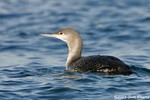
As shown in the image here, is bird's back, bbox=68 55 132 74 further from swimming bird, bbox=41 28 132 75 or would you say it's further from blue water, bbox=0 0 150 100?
blue water, bbox=0 0 150 100

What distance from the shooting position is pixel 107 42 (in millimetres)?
14961

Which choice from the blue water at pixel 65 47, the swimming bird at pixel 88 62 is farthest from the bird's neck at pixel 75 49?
the blue water at pixel 65 47

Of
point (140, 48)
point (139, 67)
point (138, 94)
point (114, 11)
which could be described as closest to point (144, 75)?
point (139, 67)

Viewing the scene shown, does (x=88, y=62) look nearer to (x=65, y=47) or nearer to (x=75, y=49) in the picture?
(x=75, y=49)

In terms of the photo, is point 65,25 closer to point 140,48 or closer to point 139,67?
point 140,48

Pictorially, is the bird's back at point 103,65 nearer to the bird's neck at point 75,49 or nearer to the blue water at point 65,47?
the blue water at point 65,47

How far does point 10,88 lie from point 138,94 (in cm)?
212

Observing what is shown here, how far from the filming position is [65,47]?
14742 millimetres

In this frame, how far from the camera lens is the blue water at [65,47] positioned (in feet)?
31.4

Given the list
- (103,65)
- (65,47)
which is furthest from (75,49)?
(65,47)

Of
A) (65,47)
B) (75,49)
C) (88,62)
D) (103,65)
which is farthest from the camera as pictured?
(65,47)

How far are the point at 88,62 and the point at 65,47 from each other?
415 centimetres

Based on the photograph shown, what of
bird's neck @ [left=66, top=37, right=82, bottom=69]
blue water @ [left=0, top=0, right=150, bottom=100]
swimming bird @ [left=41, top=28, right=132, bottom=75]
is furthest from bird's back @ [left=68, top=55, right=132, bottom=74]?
bird's neck @ [left=66, top=37, right=82, bottom=69]

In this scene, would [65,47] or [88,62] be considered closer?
[88,62]
